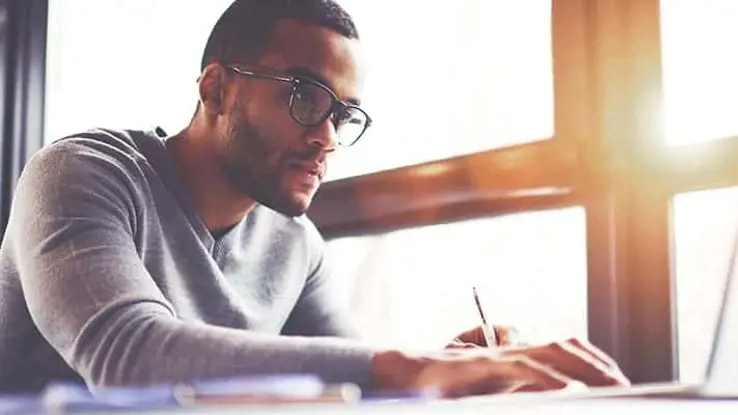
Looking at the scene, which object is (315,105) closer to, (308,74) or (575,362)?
(308,74)

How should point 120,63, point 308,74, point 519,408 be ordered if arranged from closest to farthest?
point 519,408
point 308,74
point 120,63

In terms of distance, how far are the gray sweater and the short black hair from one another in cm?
9

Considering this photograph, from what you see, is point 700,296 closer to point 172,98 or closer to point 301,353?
point 301,353

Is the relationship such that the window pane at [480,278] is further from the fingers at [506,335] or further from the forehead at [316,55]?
the forehead at [316,55]

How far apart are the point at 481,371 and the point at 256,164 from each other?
0.24 m

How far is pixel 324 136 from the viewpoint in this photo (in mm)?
692

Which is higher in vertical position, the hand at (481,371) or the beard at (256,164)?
the beard at (256,164)

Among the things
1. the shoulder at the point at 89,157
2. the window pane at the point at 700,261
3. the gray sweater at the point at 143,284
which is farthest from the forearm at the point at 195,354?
the window pane at the point at 700,261

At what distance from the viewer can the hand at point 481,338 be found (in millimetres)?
706

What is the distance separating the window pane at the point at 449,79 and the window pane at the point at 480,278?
0.06 m

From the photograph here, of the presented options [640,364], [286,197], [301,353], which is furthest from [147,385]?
[640,364]

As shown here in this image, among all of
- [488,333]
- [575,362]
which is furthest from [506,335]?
[575,362]

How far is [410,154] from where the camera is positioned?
2.54 feet

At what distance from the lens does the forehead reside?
0.68m
